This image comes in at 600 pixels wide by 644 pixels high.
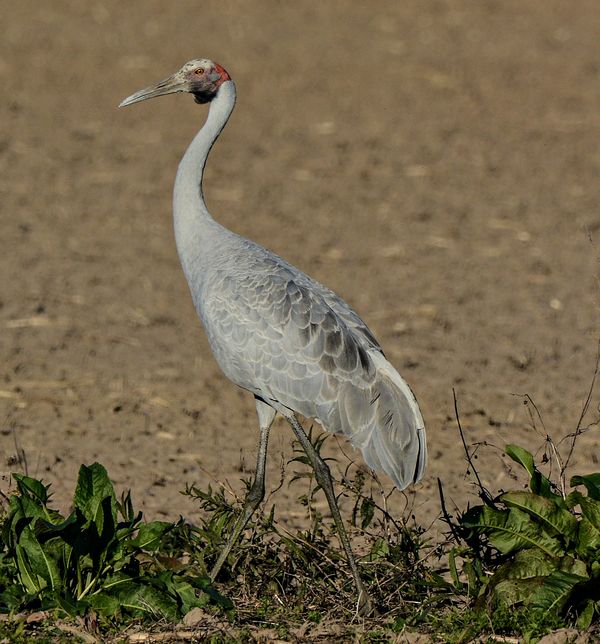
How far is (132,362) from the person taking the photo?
8.08m

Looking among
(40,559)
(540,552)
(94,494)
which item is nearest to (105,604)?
(40,559)

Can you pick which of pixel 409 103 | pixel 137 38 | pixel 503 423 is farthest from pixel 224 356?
pixel 137 38

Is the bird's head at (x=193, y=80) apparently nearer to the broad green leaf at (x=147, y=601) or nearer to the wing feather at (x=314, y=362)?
the wing feather at (x=314, y=362)

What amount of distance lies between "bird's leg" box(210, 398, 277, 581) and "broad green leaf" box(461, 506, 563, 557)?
0.96 metres

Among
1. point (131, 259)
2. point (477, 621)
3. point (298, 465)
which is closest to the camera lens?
point (477, 621)

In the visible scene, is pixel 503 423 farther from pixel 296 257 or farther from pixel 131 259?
pixel 131 259

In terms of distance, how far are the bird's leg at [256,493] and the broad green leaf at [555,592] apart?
4.11 ft

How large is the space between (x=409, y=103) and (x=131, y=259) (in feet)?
13.4

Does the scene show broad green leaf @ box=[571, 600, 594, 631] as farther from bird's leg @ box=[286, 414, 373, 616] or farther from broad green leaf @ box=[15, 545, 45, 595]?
broad green leaf @ box=[15, 545, 45, 595]

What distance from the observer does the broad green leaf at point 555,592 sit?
461cm

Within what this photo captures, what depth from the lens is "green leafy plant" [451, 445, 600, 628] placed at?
183 inches

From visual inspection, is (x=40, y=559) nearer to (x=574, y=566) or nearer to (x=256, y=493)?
(x=256, y=493)

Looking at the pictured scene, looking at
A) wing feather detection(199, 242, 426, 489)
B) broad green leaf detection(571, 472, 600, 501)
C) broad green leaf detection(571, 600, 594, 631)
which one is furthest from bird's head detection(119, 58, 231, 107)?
broad green leaf detection(571, 600, 594, 631)

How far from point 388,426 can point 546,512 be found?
2.73ft
